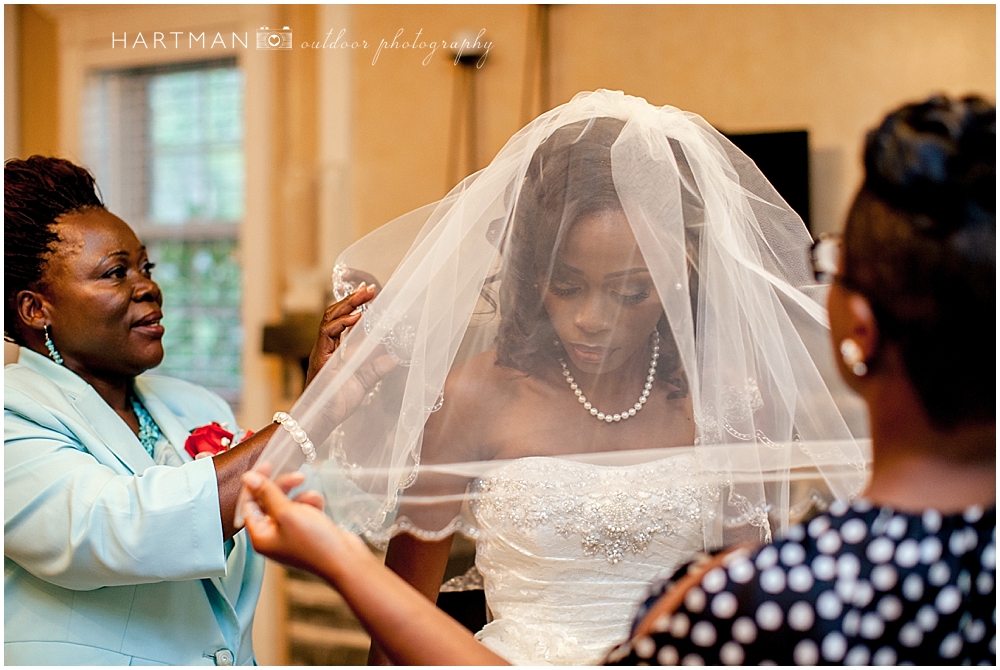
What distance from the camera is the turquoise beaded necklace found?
1.39 metres

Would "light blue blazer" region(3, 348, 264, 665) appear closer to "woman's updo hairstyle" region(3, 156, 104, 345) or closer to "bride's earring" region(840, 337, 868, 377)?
"woman's updo hairstyle" region(3, 156, 104, 345)

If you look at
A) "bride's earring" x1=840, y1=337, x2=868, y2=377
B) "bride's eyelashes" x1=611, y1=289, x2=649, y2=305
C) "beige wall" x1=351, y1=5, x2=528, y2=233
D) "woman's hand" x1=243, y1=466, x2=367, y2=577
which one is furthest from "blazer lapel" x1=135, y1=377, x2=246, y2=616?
"beige wall" x1=351, y1=5, x2=528, y2=233

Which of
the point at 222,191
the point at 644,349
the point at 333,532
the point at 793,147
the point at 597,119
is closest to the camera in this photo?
the point at 333,532

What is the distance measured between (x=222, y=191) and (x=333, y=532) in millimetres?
3313

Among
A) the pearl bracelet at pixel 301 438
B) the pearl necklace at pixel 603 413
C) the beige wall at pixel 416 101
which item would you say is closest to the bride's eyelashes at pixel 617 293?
the pearl necklace at pixel 603 413

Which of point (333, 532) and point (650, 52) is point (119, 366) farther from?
point (650, 52)

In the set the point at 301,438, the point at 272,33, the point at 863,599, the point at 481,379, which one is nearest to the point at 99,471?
the point at 301,438

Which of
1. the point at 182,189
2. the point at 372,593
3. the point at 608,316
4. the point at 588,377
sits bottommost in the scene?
the point at 372,593

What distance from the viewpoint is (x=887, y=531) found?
66 centimetres

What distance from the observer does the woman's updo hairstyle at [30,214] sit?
4.21 feet

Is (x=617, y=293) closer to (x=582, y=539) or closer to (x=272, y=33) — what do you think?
(x=582, y=539)

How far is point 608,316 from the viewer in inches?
47.9

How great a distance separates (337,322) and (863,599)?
0.83 m

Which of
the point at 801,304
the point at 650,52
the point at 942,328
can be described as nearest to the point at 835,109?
the point at 650,52
